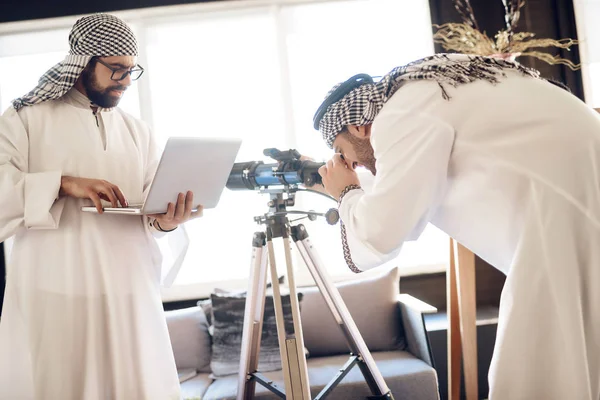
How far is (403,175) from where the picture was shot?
1.15 metres

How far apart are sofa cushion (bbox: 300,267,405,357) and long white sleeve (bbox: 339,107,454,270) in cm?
186

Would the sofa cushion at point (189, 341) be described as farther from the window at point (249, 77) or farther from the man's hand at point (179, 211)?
the man's hand at point (179, 211)

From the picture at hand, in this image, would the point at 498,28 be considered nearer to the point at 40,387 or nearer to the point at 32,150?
the point at 32,150

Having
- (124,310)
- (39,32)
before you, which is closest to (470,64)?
(124,310)

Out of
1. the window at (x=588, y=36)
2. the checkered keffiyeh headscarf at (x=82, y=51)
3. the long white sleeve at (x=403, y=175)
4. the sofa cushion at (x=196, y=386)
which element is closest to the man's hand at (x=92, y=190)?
the checkered keffiyeh headscarf at (x=82, y=51)

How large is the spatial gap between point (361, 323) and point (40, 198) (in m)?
1.89

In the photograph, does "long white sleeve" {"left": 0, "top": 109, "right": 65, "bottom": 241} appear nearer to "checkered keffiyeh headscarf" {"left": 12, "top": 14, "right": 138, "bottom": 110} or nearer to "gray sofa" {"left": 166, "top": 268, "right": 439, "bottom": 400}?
"checkered keffiyeh headscarf" {"left": 12, "top": 14, "right": 138, "bottom": 110}

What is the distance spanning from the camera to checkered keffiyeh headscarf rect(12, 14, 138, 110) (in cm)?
168

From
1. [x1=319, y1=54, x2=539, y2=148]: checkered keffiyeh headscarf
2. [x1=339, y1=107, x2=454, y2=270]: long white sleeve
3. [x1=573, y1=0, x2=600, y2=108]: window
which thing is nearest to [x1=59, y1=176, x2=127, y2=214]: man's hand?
[x1=319, y1=54, x2=539, y2=148]: checkered keffiyeh headscarf

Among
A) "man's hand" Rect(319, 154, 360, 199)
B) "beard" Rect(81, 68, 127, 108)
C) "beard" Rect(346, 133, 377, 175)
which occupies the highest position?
"beard" Rect(81, 68, 127, 108)

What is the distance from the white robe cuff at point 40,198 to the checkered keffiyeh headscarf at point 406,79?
29.2 inches

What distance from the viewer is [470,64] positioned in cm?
126

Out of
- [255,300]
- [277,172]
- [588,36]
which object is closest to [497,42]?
[588,36]

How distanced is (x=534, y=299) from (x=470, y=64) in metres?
0.51
